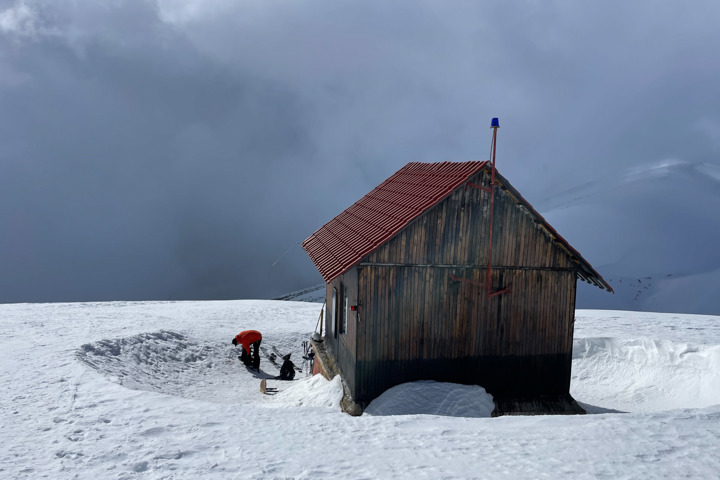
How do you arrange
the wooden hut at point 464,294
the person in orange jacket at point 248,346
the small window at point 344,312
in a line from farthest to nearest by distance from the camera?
the person in orange jacket at point 248,346, the small window at point 344,312, the wooden hut at point 464,294

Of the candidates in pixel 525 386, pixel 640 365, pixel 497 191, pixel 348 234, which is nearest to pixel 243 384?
pixel 348 234

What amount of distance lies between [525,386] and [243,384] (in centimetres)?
778

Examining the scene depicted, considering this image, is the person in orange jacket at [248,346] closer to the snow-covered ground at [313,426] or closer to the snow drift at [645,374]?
the snow-covered ground at [313,426]

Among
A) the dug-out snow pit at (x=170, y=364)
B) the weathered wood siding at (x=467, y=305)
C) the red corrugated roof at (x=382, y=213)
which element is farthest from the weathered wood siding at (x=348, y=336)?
the dug-out snow pit at (x=170, y=364)

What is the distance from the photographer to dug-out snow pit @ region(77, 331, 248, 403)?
13195mm

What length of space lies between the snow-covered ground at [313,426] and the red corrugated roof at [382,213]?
10.1 feet

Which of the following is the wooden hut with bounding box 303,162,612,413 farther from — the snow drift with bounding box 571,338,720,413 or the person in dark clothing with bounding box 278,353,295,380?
the person in dark clothing with bounding box 278,353,295,380

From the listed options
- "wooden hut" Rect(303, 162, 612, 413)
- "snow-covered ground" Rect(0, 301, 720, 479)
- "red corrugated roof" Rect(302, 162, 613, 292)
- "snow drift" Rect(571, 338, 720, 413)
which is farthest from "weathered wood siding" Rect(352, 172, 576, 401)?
"snow drift" Rect(571, 338, 720, 413)

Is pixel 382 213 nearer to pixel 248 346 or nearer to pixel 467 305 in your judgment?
pixel 467 305

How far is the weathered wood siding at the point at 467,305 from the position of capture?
1136 centimetres

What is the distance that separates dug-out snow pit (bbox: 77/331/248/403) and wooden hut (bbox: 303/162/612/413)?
4.40 m

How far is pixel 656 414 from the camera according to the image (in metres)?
8.59

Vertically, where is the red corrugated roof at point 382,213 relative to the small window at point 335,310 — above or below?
above

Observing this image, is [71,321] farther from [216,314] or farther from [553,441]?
[553,441]
